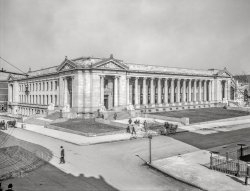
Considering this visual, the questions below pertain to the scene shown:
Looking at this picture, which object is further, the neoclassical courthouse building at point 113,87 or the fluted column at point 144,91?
the fluted column at point 144,91

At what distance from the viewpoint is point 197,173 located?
19203 millimetres

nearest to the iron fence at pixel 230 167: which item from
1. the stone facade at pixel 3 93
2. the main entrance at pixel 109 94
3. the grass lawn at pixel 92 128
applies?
the grass lawn at pixel 92 128

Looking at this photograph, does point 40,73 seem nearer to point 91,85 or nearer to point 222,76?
point 91,85

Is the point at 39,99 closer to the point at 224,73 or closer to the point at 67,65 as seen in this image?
the point at 67,65

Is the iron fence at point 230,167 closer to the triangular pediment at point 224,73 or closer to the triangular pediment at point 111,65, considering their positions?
the triangular pediment at point 111,65

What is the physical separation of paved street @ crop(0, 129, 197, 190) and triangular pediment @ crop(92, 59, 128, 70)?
25936 millimetres

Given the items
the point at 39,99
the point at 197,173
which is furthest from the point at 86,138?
the point at 39,99

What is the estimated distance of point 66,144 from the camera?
3109 cm

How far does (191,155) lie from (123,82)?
39.7 m

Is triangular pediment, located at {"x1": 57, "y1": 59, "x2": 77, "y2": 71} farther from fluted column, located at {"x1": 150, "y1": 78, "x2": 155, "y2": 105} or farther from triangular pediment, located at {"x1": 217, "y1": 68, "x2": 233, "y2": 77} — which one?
triangular pediment, located at {"x1": 217, "y1": 68, "x2": 233, "y2": 77}

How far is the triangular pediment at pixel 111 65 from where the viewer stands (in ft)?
188

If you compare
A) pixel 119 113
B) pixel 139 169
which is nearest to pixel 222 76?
pixel 119 113

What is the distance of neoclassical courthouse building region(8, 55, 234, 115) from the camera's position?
2269 inches

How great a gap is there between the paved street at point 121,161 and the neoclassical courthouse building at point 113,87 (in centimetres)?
2433
